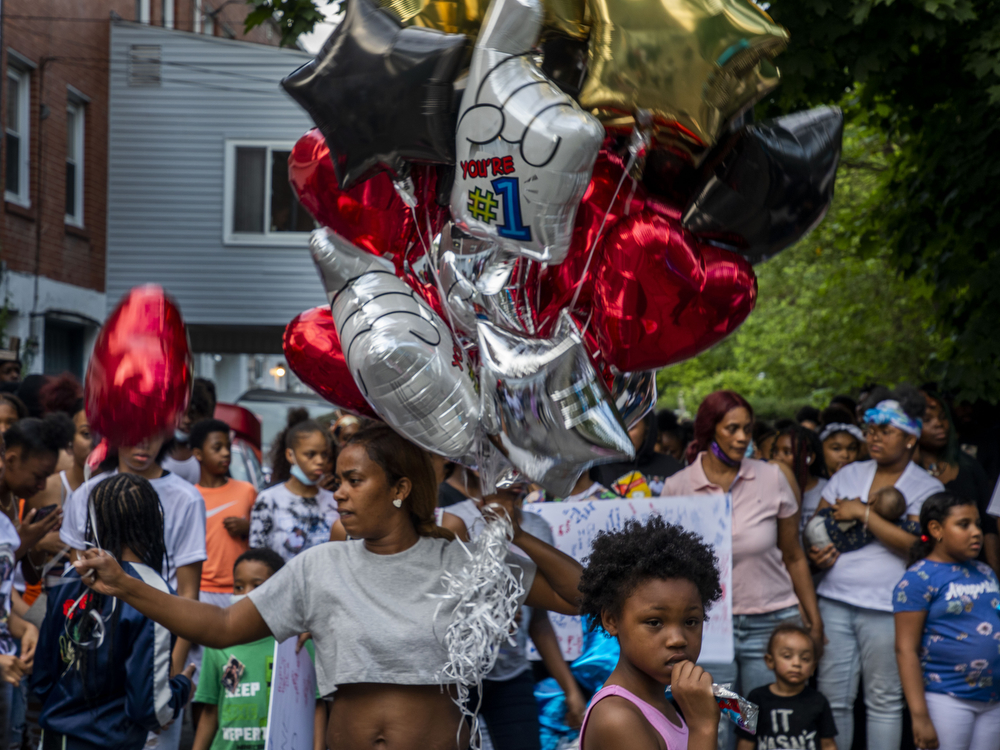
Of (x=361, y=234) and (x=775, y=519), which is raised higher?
(x=361, y=234)

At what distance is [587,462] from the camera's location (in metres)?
2.26

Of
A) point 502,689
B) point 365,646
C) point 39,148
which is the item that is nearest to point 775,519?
point 502,689

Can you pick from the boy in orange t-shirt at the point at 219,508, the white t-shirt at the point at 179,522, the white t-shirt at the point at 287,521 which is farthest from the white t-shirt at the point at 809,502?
the white t-shirt at the point at 179,522

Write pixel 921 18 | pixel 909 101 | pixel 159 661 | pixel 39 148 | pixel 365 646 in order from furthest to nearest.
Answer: pixel 39 148 → pixel 909 101 → pixel 921 18 → pixel 159 661 → pixel 365 646

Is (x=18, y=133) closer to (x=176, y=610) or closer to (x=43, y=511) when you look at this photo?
(x=43, y=511)

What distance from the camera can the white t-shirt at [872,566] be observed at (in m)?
4.76

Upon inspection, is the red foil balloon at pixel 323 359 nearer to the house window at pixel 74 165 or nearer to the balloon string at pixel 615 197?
the balloon string at pixel 615 197

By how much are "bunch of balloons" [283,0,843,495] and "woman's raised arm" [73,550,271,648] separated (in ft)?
2.13

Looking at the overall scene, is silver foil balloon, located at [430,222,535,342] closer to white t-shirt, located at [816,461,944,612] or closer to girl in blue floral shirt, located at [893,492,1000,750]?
girl in blue floral shirt, located at [893,492,1000,750]

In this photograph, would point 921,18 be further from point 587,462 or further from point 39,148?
point 39,148

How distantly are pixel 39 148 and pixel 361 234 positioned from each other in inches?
396

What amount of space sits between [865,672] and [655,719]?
10.2 feet

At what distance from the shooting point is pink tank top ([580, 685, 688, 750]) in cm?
199

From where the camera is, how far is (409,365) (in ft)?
7.47
